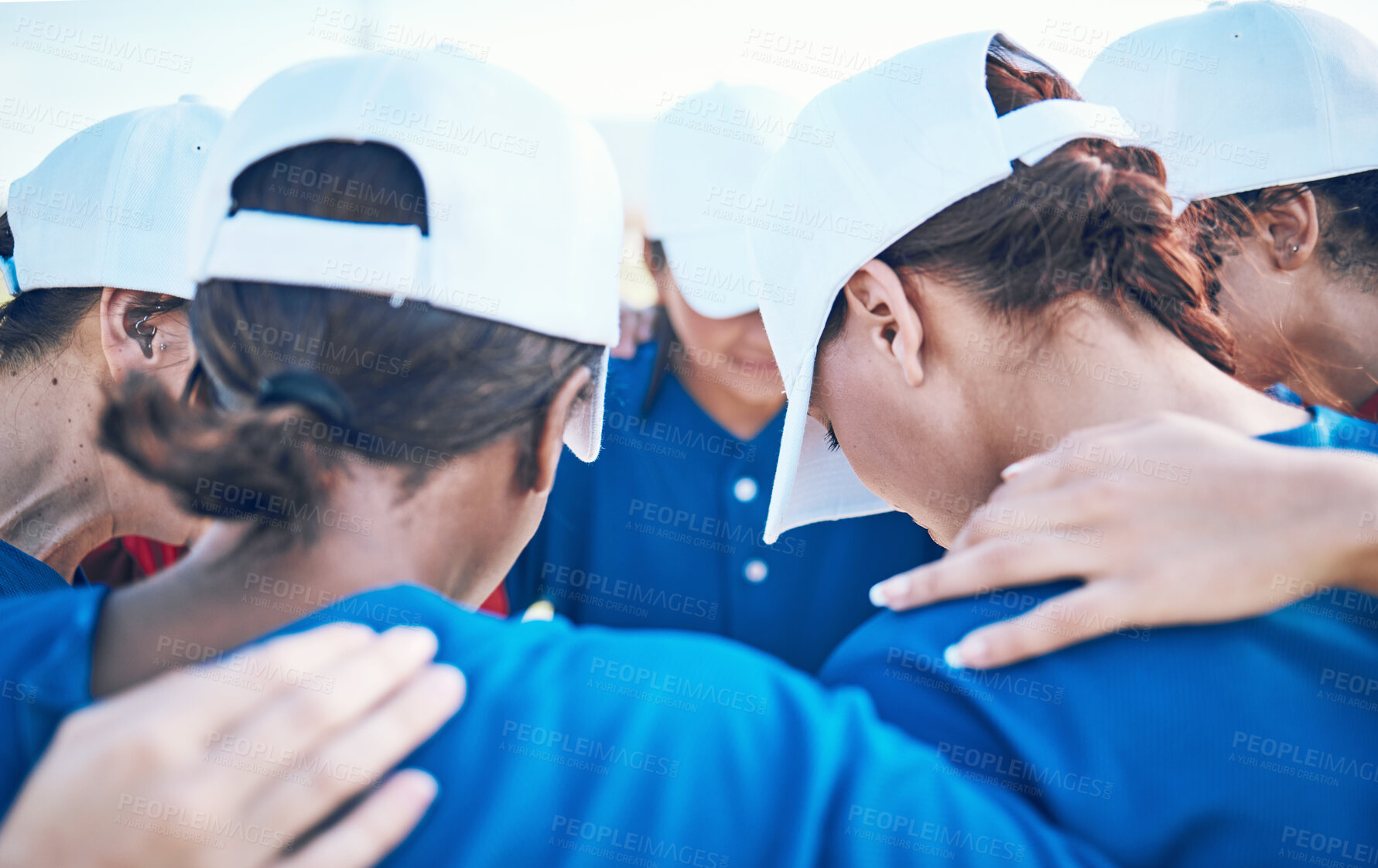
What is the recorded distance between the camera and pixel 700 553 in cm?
225

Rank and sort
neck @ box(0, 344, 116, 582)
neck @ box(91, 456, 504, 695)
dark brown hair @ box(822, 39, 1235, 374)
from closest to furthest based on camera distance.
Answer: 1. neck @ box(91, 456, 504, 695)
2. dark brown hair @ box(822, 39, 1235, 374)
3. neck @ box(0, 344, 116, 582)

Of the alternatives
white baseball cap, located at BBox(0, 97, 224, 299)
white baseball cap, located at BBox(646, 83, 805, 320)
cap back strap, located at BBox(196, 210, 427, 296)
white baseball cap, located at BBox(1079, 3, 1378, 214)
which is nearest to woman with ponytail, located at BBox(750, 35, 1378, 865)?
white baseball cap, located at BBox(1079, 3, 1378, 214)

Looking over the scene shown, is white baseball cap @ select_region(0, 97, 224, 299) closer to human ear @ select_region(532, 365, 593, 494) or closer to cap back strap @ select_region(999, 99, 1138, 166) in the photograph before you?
human ear @ select_region(532, 365, 593, 494)

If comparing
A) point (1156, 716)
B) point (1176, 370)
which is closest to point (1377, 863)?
point (1156, 716)

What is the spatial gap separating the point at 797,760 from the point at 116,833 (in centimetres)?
61

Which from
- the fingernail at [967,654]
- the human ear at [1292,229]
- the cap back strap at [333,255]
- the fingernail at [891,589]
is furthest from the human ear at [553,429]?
the human ear at [1292,229]

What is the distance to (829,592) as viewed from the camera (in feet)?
7.31

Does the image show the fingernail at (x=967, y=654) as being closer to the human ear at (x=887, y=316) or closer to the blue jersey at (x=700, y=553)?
the human ear at (x=887, y=316)

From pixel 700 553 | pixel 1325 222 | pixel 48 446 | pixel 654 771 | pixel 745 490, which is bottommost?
pixel 700 553

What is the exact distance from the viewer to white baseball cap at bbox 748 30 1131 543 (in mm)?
1164

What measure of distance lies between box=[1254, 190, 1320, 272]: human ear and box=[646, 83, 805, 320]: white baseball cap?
3.72 ft

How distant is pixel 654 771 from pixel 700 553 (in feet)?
4.74

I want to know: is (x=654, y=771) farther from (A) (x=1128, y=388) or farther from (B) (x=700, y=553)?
(B) (x=700, y=553)

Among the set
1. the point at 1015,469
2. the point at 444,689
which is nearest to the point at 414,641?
the point at 444,689
